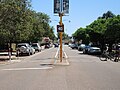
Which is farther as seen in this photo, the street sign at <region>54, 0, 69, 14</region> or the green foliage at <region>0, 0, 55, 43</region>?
the green foliage at <region>0, 0, 55, 43</region>

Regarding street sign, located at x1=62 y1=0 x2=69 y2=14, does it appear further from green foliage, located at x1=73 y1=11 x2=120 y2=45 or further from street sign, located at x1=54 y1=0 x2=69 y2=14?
green foliage, located at x1=73 y1=11 x2=120 y2=45

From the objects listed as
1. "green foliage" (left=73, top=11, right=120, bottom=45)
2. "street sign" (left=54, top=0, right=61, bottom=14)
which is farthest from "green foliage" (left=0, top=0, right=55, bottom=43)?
"green foliage" (left=73, top=11, right=120, bottom=45)

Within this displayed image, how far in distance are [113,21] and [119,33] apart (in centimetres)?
296

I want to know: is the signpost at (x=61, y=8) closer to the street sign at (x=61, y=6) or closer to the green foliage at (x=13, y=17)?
the street sign at (x=61, y=6)

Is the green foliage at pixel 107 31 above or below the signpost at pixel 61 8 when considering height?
below

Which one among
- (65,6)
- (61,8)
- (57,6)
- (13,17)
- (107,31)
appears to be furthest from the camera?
(107,31)

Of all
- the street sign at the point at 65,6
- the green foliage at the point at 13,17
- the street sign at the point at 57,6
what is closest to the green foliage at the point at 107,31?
the green foliage at the point at 13,17

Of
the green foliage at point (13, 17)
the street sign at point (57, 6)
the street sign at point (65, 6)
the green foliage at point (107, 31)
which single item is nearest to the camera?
the street sign at point (57, 6)

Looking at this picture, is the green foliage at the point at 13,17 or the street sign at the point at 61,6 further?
the green foliage at the point at 13,17

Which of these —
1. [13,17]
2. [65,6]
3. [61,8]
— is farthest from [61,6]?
[13,17]

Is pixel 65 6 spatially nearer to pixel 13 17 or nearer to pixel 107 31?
pixel 13 17

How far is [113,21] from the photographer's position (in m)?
47.4

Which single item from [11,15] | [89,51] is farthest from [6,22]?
[89,51]

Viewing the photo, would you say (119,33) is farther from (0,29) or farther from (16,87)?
(16,87)
